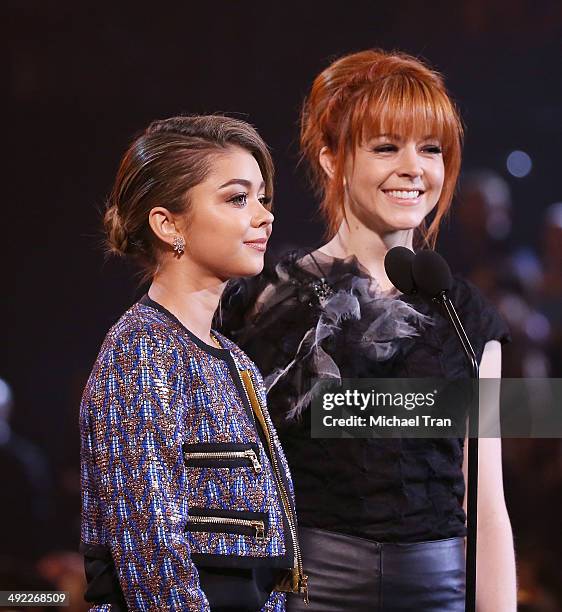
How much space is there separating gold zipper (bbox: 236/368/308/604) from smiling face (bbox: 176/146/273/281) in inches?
5.8

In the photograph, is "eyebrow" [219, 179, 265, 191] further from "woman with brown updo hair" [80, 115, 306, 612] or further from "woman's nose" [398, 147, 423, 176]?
"woman's nose" [398, 147, 423, 176]

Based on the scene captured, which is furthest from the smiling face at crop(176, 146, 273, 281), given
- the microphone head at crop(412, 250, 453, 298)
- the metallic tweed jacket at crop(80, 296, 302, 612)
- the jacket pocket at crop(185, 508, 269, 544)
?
the jacket pocket at crop(185, 508, 269, 544)

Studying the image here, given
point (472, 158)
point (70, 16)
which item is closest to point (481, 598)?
point (472, 158)

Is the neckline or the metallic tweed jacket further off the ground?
the neckline

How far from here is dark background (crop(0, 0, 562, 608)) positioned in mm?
1842

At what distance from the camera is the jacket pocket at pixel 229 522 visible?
1228 millimetres

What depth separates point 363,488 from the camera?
1.58 metres

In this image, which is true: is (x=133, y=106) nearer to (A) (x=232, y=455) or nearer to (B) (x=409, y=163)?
(B) (x=409, y=163)

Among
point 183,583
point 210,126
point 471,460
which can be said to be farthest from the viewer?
point 210,126

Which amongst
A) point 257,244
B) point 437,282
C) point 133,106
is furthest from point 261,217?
point 133,106

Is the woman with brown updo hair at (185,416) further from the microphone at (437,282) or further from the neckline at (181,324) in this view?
the microphone at (437,282)

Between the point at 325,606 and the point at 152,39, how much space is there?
3.45ft

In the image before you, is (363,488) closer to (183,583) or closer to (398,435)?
(398,435)

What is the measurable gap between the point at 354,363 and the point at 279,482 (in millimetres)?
Result: 374
